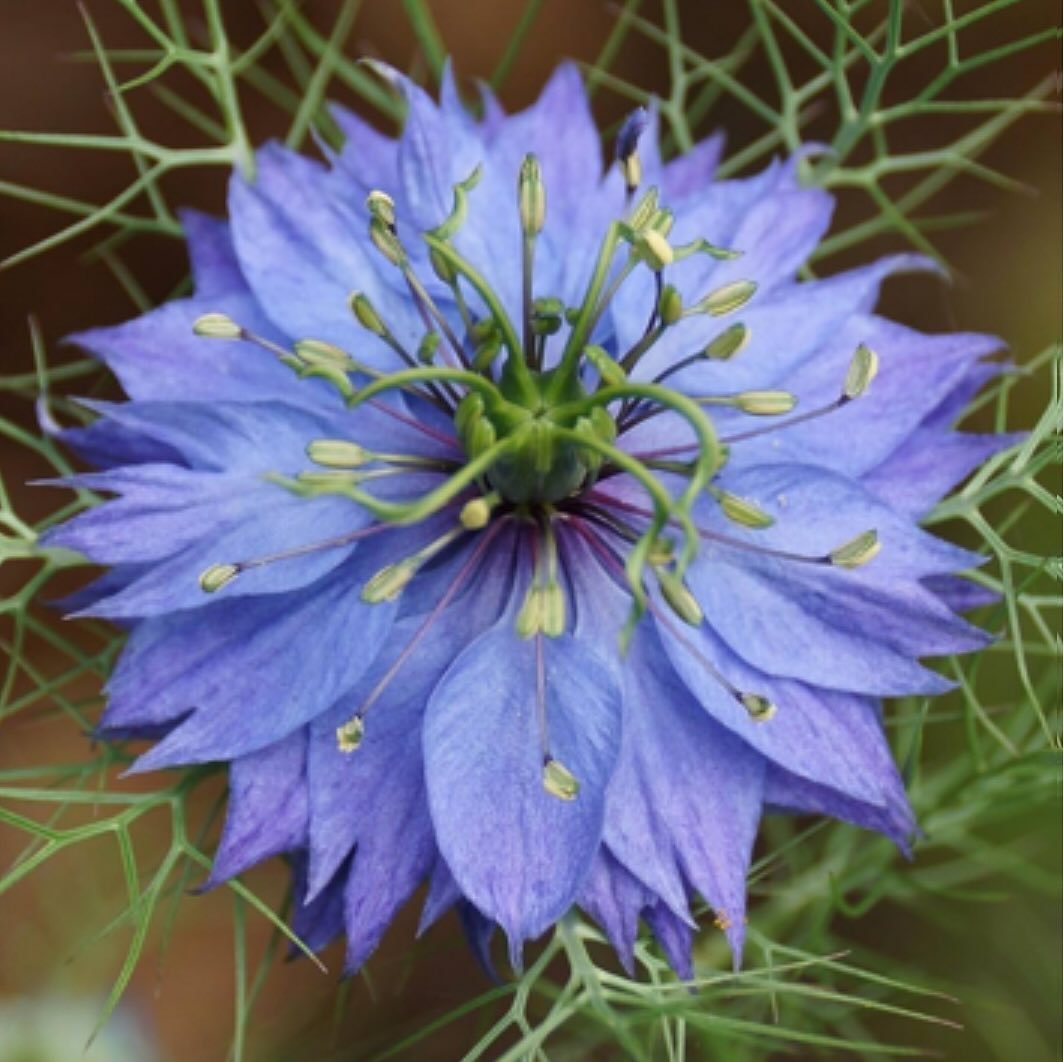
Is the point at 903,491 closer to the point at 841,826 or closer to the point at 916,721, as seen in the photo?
the point at 916,721

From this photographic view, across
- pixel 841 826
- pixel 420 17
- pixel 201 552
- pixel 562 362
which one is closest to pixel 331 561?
pixel 201 552

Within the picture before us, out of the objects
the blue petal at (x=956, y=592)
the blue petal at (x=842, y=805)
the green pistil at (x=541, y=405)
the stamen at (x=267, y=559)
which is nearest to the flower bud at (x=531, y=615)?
the green pistil at (x=541, y=405)

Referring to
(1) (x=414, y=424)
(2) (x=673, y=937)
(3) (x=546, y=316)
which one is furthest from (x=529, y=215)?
(2) (x=673, y=937)

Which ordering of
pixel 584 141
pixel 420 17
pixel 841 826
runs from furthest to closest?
pixel 841 826, pixel 420 17, pixel 584 141

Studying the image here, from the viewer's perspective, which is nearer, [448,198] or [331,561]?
[331,561]

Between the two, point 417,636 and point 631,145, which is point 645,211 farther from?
point 417,636

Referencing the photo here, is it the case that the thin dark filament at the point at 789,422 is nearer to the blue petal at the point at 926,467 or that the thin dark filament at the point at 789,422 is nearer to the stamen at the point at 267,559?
the blue petal at the point at 926,467

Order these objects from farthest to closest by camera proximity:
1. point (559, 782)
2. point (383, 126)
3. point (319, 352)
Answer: point (383, 126)
point (319, 352)
point (559, 782)
